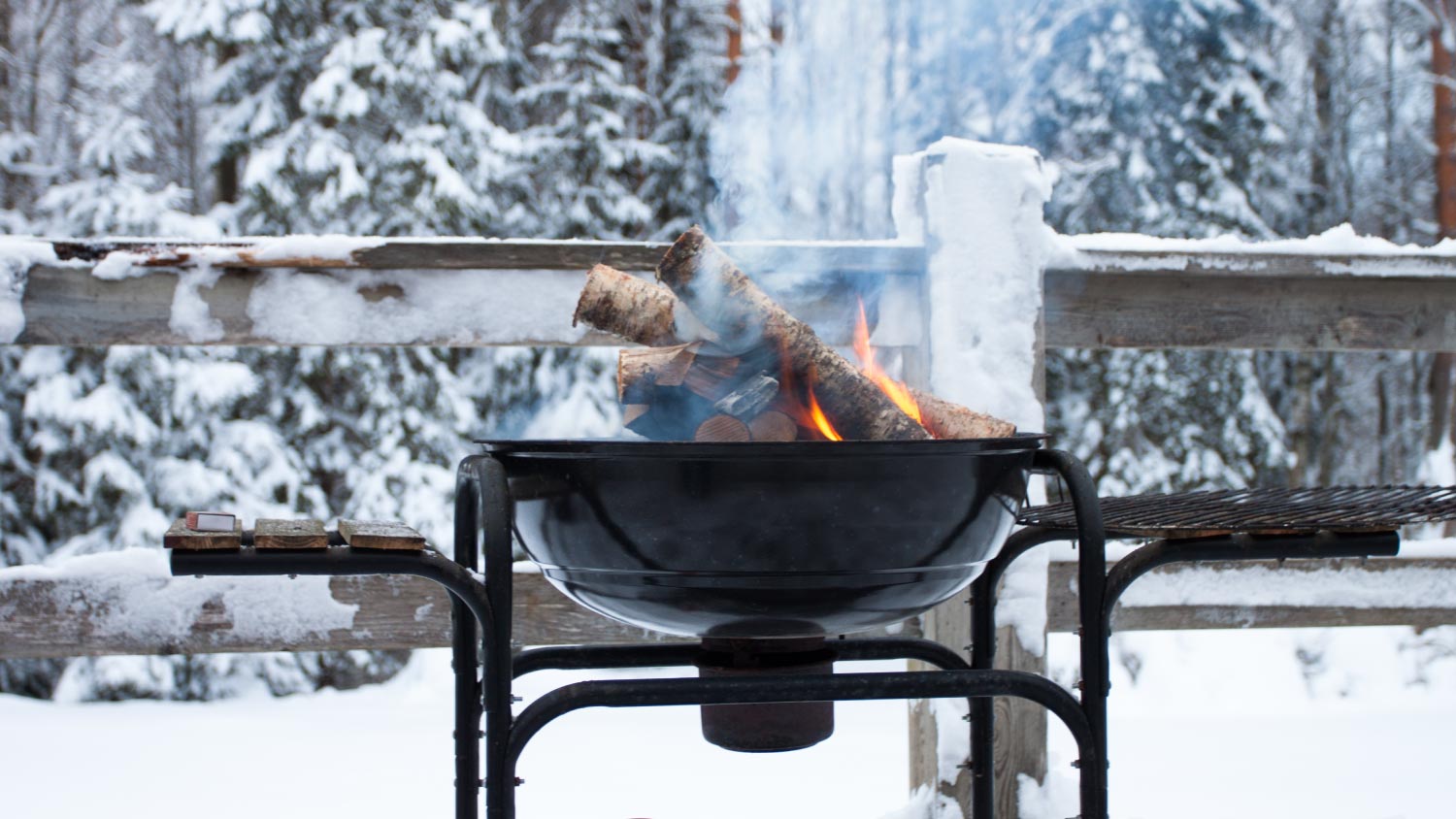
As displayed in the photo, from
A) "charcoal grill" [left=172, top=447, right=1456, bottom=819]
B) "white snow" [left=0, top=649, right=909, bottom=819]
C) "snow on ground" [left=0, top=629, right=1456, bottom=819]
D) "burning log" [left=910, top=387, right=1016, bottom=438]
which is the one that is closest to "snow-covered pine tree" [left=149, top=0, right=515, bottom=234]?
"snow on ground" [left=0, top=629, right=1456, bottom=819]

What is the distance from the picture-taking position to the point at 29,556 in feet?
14.7

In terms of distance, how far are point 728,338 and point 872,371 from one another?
309 millimetres

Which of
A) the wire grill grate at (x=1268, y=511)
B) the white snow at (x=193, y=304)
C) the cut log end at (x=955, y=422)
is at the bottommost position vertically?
the wire grill grate at (x=1268, y=511)

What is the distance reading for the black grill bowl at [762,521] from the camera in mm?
1103

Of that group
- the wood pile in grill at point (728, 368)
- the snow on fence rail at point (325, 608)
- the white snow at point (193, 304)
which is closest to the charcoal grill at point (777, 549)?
the wood pile in grill at point (728, 368)

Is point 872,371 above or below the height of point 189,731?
above

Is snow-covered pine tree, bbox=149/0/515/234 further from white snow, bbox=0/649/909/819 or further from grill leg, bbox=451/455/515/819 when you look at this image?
grill leg, bbox=451/455/515/819

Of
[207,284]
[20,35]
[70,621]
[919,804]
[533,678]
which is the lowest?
[533,678]

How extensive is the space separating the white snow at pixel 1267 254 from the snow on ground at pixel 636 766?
0.99m

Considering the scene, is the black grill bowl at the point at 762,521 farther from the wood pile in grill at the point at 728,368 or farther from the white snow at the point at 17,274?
the white snow at the point at 17,274

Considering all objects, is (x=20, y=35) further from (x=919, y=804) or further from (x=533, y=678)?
(x=919, y=804)

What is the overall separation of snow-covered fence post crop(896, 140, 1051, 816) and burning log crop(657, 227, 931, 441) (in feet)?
2.23

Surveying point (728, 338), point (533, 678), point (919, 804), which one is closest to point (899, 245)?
point (728, 338)

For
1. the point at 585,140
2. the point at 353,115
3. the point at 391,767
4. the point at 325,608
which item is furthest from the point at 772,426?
the point at 585,140
